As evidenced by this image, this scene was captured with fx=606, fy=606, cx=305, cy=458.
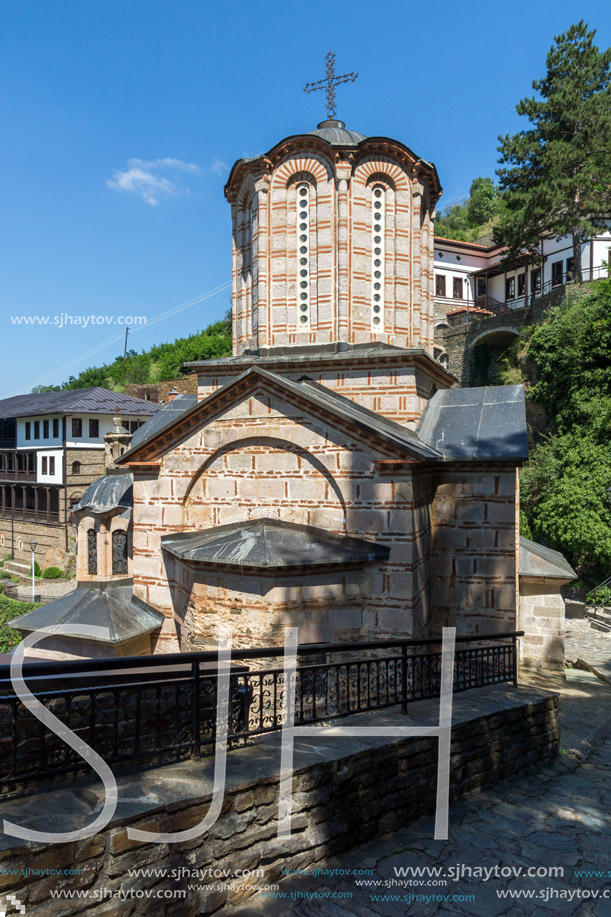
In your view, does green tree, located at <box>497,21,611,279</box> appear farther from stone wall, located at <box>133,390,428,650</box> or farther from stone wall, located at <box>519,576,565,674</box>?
stone wall, located at <box>133,390,428,650</box>

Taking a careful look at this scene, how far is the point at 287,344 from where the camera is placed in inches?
398

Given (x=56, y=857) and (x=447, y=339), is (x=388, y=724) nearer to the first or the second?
(x=56, y=857)

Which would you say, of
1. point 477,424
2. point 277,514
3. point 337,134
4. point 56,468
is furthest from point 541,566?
point 56,468

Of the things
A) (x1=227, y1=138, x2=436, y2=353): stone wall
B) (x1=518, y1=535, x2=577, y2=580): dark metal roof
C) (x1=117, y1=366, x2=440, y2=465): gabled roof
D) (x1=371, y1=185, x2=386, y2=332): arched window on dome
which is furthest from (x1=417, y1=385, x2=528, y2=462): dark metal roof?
(x1=518, y1=535, x2=577, y2=580): dark metal roof

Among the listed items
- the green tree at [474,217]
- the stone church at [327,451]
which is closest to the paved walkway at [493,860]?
the stone church at [327,451]

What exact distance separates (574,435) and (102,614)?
16.3m

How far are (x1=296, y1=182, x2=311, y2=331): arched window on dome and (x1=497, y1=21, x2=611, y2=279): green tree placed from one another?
55.5ft

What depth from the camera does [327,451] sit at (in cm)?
803

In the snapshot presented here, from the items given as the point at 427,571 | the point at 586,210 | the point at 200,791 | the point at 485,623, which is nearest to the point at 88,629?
the point at 427,571

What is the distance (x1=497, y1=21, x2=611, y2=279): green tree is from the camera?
22.7 metres

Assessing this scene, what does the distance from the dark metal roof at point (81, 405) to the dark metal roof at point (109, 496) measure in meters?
21.3

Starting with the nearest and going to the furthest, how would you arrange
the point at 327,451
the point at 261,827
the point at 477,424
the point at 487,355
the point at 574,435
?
the point at 261,827 < the point at 327,451 < the point at 477,424 < the point at 574,435 < the point at 487,355

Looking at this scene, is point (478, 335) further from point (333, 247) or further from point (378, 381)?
point (378, 381)

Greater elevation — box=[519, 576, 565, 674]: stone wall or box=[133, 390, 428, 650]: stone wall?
box=[133, 390, 428, 650]: stone wall
